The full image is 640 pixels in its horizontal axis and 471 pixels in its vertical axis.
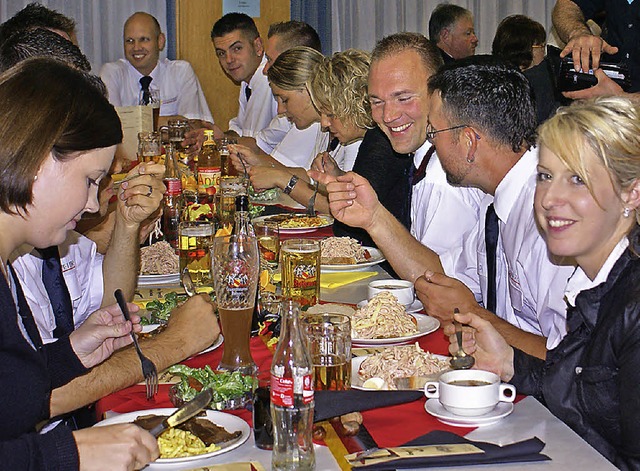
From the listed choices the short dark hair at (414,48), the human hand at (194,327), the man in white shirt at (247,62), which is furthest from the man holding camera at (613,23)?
the man in white shirt at (247,62)

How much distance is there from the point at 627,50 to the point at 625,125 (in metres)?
2.08

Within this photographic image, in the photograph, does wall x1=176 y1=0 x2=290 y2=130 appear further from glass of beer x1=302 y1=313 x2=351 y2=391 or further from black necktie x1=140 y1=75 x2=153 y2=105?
glass of beer x1=302 y1=313 x2=351 y2=391

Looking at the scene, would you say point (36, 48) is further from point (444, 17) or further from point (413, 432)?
point (444, 17)

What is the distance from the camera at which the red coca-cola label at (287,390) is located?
1418 mm

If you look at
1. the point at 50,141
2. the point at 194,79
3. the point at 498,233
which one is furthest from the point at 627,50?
the point at 194,79

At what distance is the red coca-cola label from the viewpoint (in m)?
1.42

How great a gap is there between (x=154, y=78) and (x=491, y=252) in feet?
16.4

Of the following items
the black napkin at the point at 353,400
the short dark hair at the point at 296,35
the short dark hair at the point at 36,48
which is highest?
the short dark hair at the point at 296,35

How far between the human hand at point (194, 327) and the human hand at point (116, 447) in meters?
0.54

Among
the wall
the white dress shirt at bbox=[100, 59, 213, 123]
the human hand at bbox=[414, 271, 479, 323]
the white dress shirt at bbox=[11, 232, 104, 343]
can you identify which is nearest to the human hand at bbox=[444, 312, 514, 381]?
the human hand at bbox=[414, 271, 479, 323]

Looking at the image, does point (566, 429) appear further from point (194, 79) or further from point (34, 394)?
point (194, 79)

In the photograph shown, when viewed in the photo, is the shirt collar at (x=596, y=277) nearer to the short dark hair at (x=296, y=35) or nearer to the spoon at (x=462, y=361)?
the spoon at (x=462, y=361)

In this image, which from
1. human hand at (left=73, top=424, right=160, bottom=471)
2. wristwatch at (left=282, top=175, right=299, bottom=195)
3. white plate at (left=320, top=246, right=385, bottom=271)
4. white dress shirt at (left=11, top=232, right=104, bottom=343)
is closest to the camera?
human hand at (left=73, top=424, right=160, bottom=471)

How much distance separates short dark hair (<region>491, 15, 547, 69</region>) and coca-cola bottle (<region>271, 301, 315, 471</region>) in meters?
5.14
